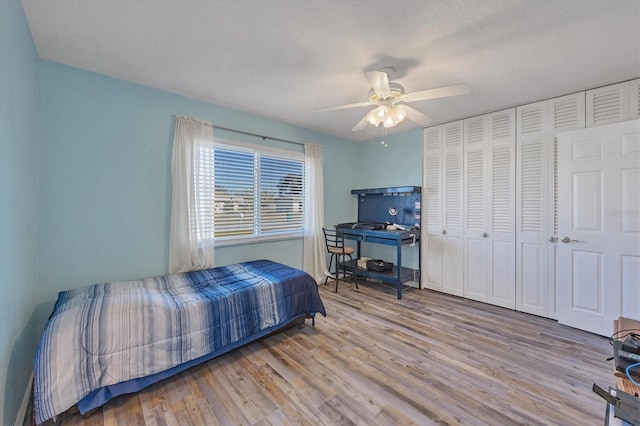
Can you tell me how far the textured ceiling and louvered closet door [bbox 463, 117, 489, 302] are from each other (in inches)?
30.2

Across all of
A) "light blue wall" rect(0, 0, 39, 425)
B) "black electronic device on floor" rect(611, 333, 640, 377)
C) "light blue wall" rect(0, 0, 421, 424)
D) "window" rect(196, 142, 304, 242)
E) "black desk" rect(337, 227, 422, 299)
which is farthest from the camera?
"black desk" rect(337, 227, 422, 299)

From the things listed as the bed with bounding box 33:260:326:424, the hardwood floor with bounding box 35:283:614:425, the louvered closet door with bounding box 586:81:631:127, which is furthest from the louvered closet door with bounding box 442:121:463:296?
the bed with bounding box 33:260:326:424

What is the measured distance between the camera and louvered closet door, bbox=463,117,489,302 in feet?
11.1

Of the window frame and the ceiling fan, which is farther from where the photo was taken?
the window frame

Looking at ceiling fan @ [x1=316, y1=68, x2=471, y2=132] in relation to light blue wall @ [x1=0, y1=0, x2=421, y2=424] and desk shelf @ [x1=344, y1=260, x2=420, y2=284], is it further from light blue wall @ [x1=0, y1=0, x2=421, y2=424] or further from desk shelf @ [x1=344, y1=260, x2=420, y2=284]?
desk shelf @ [x1=344, y1=260, x2=420, y2=284]

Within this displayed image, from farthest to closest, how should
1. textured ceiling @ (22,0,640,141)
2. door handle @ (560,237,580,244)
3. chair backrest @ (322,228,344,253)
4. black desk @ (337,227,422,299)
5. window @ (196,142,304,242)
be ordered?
1. chair backrest @ (322,228,344,253)
2. black desk @ (337,227,422,299)
3. window @ (196,142,304,242)
4. door handle @ (560,237,580,244)
5. textured ceiling @ (22,0,640,141)

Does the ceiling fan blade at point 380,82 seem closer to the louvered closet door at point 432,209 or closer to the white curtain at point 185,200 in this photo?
the white curtain at point 185,200

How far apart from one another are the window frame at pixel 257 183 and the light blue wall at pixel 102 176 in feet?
1.14

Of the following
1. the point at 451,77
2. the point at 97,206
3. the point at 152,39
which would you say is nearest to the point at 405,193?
the point at 451,77

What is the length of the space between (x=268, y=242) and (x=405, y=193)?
93.4 inches

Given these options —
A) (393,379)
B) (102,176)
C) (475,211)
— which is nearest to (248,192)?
(102,176)

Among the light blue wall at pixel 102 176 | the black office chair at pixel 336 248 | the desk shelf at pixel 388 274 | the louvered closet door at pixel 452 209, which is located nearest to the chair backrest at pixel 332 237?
the black office chair at pixel 336 248

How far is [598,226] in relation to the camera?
8.31ft

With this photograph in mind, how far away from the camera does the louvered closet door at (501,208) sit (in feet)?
10.3
